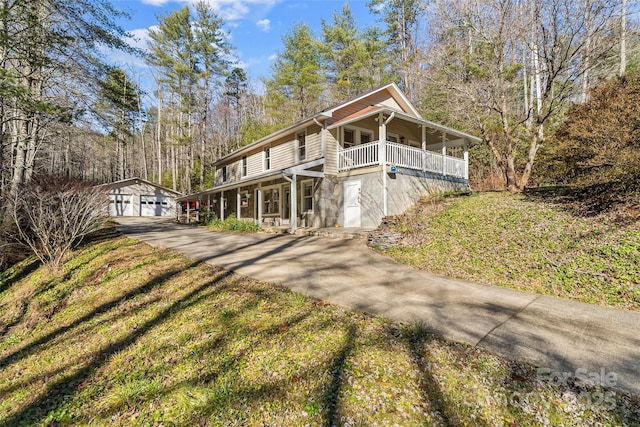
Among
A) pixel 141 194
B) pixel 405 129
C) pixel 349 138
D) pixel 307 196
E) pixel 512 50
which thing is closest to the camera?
pixel 512 50

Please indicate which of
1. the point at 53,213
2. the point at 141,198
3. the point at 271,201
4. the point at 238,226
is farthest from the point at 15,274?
the point at 141,198

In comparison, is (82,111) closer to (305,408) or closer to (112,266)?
(112,266)

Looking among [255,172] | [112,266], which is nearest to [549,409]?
[112,266]

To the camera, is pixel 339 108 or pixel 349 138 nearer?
pixel 339 108

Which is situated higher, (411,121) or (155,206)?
(411,121)

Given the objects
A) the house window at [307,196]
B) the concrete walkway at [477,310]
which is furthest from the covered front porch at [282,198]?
the concrete walkway at [477,310]

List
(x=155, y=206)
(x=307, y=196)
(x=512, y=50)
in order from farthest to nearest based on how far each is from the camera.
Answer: (x=155, y=206) → (x=307, y=196) → (x=512, y=50)

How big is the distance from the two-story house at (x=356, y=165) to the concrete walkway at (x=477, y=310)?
481 centimetres

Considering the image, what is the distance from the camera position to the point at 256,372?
116 inches

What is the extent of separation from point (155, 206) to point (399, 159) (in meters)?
26.4

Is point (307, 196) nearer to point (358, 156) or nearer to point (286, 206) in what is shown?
point (286, 206)

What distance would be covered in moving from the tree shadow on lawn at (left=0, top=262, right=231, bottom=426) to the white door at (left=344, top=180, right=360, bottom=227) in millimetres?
7956

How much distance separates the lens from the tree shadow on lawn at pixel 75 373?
2.89 m

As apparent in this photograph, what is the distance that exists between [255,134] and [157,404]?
27600mm
